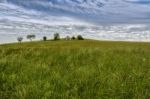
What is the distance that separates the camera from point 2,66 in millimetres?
8078

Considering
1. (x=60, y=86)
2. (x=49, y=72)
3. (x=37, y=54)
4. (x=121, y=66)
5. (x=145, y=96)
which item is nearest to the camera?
(x=145, y=96)

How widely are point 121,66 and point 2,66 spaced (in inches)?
128

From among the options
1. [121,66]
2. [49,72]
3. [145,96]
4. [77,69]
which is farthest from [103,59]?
[145,96]

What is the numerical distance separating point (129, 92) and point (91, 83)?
3.03 ft

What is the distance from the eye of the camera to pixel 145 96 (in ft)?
17.9

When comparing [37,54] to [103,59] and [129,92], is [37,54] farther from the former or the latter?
[129,92]

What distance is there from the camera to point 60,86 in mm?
6164

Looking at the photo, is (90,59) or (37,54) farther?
(37,54)

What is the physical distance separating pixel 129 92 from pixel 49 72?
2.32 metres

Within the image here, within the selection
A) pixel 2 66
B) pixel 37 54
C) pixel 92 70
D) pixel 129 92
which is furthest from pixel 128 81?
pixel 37 54

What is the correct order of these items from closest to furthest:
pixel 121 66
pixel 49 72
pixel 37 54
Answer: pixel 49 72 → pixel 121 66 → pixel 37 54

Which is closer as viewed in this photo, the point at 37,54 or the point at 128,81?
the point at 128,81

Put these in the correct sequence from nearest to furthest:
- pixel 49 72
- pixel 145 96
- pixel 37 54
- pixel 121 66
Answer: pixel 145 96, pixel 49 72, pixel 121 66, pixel 37 54

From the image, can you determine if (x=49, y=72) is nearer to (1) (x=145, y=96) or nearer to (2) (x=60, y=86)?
(2) (x=60, y=86)
